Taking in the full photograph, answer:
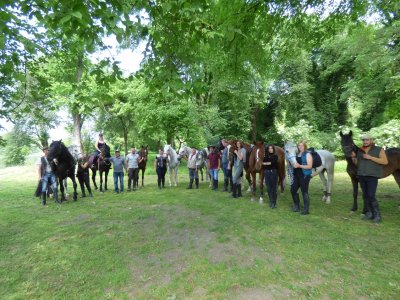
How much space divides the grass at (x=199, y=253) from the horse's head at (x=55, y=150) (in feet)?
5.86

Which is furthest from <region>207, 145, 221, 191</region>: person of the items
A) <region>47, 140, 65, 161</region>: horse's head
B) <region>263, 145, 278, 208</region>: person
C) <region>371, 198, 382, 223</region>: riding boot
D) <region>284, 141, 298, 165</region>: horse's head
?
<region>371, 198, 382, 223</region>: riding boot

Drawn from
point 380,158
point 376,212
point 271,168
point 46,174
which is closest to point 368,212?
point 376,212

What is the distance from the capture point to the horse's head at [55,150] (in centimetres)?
891

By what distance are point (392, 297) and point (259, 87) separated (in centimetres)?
2750

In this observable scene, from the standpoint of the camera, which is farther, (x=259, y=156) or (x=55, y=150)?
(x=55, y=150)

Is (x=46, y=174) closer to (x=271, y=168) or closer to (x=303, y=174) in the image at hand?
(x=271, y=168)

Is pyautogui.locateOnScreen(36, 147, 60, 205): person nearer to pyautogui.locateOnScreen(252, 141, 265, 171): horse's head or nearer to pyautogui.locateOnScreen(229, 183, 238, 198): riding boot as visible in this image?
pyautogui.locateOnScreen(229, 183, 238, 198): riding boot

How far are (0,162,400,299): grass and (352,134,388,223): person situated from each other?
56cm

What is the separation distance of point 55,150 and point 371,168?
9.36 metres

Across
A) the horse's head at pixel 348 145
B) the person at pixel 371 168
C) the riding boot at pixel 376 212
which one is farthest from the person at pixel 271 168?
the riding boot at pixel 376 212

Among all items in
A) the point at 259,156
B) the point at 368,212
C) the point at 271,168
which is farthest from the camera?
the point at 259,156

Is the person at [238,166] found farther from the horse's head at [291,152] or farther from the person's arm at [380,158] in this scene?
the person's arm at [380,158]

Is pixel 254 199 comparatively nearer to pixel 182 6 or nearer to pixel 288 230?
pixel 288 230

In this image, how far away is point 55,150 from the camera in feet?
29.8
